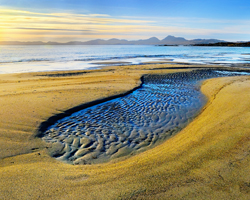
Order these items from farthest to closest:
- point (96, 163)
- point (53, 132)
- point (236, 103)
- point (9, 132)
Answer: point (236, 103) < point (53, 132) < point (9, 132) < point (96, 163)

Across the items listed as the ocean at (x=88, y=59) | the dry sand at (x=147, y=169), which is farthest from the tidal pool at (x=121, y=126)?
the ocean at (x=88, y=59)

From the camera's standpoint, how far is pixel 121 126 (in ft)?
24.7

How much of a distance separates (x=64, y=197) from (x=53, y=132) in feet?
11.8

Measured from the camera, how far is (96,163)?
5051 mm

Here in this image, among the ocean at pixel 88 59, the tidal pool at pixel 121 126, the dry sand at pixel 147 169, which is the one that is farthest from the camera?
the ocean at pixel 88 59

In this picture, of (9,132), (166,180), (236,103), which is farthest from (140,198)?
(236,103)

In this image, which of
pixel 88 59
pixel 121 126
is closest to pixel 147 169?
pixel 121 126

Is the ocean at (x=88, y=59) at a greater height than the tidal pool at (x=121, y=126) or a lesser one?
greater

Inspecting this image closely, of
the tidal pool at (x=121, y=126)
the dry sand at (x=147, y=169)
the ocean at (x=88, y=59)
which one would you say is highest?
the ocean at (x=88, y=59)

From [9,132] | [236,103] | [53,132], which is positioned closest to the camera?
[9,132]

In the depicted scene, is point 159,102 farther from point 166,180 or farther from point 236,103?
point 166,180

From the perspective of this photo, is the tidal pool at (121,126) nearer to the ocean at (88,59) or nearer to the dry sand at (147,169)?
the dry sand at (147,169)

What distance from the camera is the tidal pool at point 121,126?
18.7 feet

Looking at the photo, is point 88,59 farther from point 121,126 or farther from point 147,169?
point 147,169
